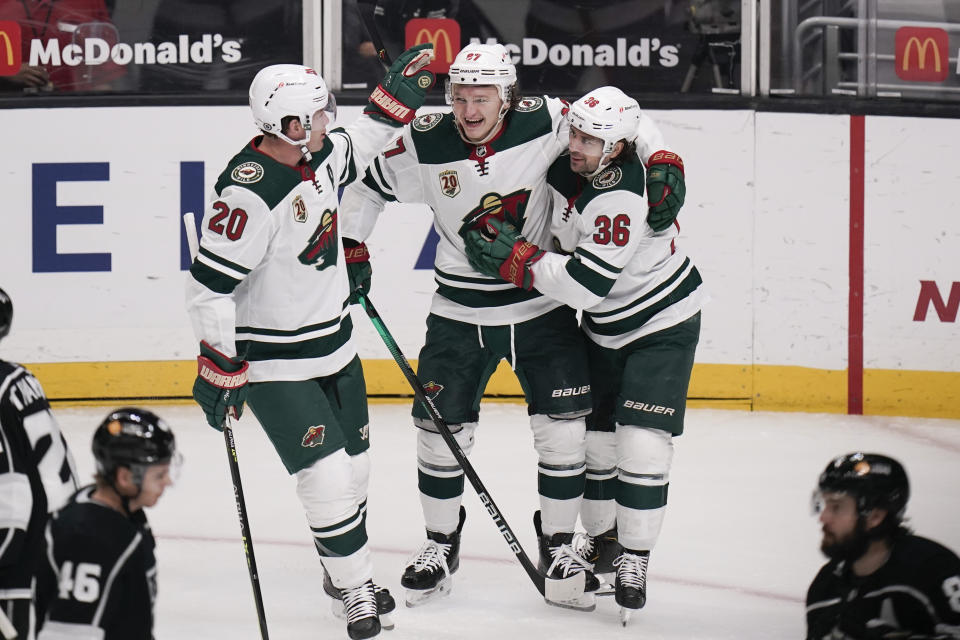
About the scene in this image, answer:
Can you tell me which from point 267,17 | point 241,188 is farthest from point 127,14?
point 241,188

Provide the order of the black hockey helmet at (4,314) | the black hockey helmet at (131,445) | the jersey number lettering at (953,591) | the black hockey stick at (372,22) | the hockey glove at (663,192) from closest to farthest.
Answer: the jersey number lettering at (953,591)
the black hockey helmet at (131,445)
the black hockey helmet at (4,314)
the hockey glove at (663,192)
the black hockey stick at (372,22)

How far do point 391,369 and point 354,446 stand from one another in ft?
7.46

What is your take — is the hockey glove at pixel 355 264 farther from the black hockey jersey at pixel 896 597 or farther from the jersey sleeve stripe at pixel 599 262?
the black hockey jersey at pixel 896 597

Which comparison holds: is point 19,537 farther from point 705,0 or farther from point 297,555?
point 705,0

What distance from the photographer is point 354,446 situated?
10.5 feet

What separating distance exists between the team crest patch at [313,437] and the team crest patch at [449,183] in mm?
717

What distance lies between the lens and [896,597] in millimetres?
1888

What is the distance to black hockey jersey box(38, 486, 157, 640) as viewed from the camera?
6.04 ft

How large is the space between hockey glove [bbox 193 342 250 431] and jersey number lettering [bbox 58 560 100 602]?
1010 millimetres

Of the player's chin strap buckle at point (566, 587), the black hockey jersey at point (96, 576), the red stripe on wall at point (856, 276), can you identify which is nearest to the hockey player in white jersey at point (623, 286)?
the player's chin strap buckle at point (566, 587)

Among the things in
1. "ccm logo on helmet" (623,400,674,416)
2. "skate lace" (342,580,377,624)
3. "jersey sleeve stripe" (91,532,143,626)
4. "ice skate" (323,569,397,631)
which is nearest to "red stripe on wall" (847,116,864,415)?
"ccm logo on helmet" (623,400,674,416)

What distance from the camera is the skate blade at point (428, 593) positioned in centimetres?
336

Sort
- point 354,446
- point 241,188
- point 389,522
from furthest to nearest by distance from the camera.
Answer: point 389,522 → point 354,446 → point 241,188

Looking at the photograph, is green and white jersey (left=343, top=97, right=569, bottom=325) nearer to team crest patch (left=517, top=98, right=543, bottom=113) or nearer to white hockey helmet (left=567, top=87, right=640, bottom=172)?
team crest patch (left=517, top=98, right=543, bottom=113)
